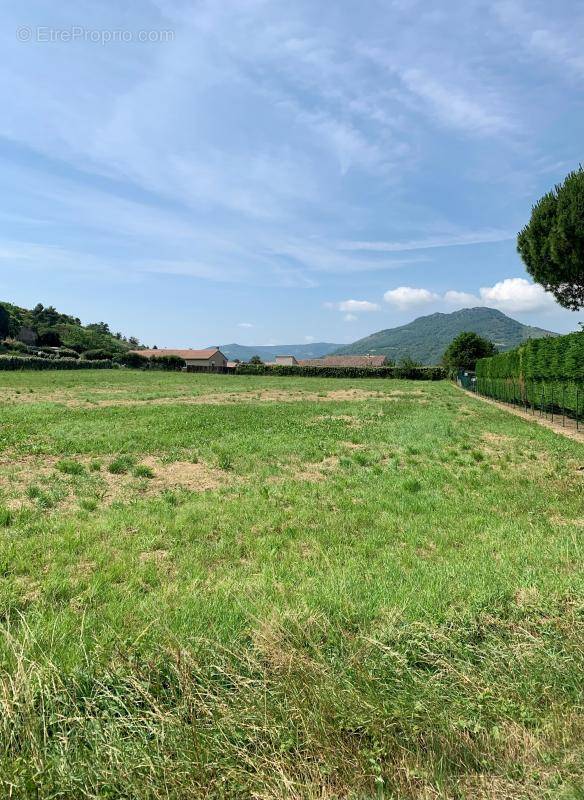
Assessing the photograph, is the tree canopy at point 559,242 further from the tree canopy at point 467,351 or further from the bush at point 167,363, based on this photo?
the bush at point 167,363

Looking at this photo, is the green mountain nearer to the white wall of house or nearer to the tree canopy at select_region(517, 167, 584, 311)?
the white wall of house

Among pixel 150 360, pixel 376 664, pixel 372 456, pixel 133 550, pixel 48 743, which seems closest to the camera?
pixel 48 743

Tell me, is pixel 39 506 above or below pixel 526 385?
below

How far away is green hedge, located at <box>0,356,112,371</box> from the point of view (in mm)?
52000

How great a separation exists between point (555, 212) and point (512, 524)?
1205 inches

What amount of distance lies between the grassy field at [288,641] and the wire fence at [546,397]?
11531mm

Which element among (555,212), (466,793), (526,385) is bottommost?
(466,793)

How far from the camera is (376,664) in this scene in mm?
2715

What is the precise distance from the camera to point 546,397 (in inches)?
792

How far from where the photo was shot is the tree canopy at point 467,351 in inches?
2672

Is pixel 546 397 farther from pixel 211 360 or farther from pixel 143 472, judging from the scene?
pixel 211 360

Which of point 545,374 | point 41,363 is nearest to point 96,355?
point 41,363

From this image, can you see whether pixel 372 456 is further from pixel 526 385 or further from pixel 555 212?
pixel 555 212

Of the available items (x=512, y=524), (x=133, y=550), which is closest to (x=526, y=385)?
(x=512, y=524)
